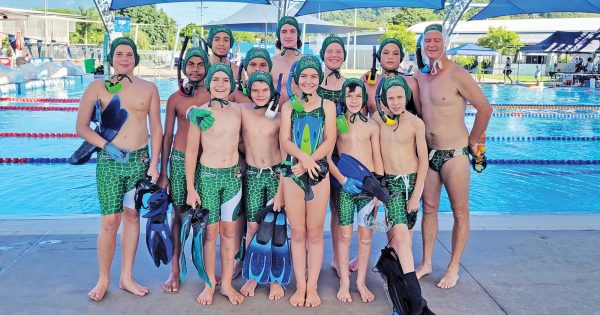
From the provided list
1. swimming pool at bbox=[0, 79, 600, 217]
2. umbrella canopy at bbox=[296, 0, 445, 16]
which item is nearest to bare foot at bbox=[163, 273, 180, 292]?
swimming pool at bbox=[0, 79, 600, 217]

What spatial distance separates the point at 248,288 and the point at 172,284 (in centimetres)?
50

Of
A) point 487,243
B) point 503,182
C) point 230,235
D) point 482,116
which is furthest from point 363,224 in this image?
point 503,182

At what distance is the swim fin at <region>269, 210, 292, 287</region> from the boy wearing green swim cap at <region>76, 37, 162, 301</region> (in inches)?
32.7

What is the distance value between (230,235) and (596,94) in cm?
2341

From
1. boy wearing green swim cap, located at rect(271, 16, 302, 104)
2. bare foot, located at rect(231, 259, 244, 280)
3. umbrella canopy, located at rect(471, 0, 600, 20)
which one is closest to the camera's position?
bare foot, located at rect(231, 259, 244, 280)

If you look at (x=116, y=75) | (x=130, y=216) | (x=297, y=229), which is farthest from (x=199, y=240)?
(x=116, y=75)

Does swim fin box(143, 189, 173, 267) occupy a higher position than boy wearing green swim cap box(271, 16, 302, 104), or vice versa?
boy wearing green swim cap box(271, 16, 302, 104)

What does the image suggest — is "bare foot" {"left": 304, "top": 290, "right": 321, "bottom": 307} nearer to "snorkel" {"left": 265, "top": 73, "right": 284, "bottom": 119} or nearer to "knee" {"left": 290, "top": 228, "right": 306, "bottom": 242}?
"knee" {"left": 290, "top": 228, "right": 306, "bottom": 242}

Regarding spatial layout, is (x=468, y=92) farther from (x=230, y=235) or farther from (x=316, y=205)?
(x=230, y=235)

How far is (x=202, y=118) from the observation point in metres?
3.41

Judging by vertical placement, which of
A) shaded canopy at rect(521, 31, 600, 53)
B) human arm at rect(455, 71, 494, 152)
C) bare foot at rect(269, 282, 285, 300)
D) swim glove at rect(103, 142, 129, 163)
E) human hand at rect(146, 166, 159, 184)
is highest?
shaded canopy at rect(521, 31, 600, 53)

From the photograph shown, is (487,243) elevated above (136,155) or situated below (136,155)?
below

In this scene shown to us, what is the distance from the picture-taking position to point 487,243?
4531 mm

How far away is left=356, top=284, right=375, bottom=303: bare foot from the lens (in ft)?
11.3
